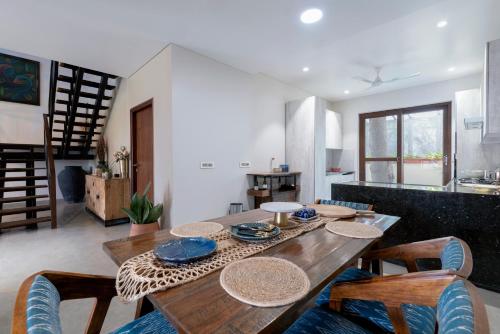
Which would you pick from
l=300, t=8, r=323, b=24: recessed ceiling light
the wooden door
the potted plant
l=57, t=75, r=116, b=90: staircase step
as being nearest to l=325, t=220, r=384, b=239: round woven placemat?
l=300, t=8, r=323, b=24: recessed ceiling light

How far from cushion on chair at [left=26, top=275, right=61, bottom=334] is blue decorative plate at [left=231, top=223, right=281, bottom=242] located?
69 cm

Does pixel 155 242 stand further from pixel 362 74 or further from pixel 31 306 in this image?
pixel 362 74

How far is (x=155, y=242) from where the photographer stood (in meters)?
1.09

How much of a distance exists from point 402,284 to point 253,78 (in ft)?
12.4

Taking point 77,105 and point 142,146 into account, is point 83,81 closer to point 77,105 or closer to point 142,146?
point 77,105

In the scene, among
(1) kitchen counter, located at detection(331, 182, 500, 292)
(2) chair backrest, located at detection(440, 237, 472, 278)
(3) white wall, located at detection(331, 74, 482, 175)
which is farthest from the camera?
(3) white wall, located at detection(331, 74, 482, 175)

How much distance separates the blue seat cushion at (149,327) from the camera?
88 centimetres

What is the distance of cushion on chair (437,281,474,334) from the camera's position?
1.52 feet

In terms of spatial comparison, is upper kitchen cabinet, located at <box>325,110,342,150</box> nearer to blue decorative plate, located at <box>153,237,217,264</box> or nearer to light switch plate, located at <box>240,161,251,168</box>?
light switch plate, located at <box>240,161,251,168</box>

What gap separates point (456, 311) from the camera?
51 cm

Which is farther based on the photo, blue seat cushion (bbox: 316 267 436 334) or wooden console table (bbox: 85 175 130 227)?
wooden console table (bbox: 85 175 130 227)

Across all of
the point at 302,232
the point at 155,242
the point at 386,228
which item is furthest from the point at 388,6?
the point at 155,242

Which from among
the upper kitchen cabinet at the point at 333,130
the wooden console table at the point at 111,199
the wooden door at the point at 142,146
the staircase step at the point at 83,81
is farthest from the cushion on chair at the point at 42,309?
the upper kitchen cabinet at the point at 333,130

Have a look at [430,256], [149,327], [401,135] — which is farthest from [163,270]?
[401,135]
